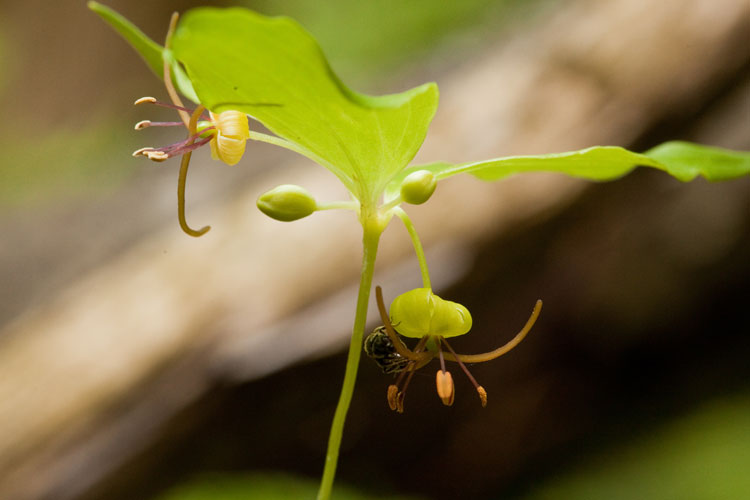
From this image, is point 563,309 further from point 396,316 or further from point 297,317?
point 396,316

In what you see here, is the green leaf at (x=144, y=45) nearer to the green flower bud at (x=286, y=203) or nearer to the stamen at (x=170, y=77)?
the stamen at (x=170, y=77)

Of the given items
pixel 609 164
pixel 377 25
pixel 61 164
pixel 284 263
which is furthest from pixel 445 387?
pixel 61 164

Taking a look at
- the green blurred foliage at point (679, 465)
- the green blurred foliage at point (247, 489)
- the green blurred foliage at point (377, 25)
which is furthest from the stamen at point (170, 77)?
the green blurred foliage at point (377, 25)

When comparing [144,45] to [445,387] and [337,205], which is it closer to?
[337,205]

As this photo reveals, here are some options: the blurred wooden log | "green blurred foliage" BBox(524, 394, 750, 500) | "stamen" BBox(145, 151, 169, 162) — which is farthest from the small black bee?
"green blurred foliage" BBox(524, 394, 750, 500)

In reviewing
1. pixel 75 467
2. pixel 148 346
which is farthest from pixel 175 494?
pixel 148 346

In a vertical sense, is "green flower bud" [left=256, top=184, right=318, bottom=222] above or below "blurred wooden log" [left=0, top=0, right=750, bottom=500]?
below

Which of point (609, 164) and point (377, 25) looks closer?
point (609, 164)

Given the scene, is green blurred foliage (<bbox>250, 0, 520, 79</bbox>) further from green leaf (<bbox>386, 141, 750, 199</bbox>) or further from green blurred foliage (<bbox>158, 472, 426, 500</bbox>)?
green leaf (<bbox>386, 141, 750, 199</bbox>)
